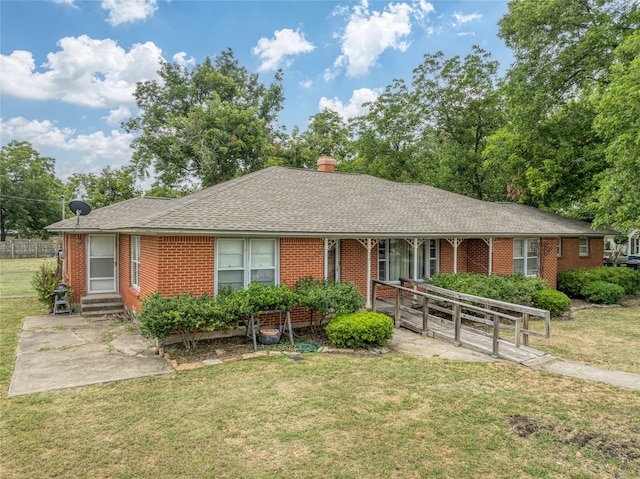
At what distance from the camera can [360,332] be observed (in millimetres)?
8266

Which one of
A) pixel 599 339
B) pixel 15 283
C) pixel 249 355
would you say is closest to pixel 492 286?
pixel 599 339

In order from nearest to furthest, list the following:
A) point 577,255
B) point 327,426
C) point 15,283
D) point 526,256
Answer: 1. point 327,426
2. point 526,256
3. point 577,255
4. point 15,283

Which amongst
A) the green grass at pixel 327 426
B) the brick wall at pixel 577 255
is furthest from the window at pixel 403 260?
the brick wall at pixel 577 255

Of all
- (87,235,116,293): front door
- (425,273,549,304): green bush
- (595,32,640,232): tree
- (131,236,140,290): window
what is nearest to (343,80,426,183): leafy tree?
(595,32,640,232): tree

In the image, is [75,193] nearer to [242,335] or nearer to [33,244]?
[33,244]

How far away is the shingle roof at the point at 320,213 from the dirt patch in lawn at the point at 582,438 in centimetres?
590

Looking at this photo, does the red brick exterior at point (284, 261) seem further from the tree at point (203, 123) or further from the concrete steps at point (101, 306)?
the tree at point (203, 123)

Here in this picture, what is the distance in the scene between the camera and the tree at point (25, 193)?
4300 centimetres

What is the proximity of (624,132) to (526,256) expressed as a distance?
5.14 metres

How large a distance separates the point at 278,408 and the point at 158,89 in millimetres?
33002

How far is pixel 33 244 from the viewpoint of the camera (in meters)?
36.4

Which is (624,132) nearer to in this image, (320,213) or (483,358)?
(483,358)

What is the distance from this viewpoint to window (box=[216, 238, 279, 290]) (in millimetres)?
9094

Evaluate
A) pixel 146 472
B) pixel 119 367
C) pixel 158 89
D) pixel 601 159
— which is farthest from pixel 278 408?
pixel 158 89
